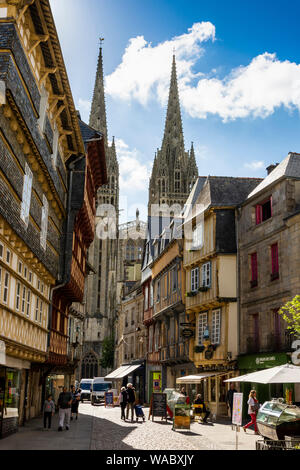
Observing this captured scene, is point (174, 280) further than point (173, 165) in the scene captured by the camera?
No

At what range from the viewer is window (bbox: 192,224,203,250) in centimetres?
2891

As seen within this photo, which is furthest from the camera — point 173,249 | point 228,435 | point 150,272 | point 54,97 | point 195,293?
point 150,272

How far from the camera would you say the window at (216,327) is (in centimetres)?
2673

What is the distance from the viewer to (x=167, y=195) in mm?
112000

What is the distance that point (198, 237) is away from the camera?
2941cm

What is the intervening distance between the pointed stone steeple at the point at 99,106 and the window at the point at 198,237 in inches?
3380

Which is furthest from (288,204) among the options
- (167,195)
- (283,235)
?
(167,195)

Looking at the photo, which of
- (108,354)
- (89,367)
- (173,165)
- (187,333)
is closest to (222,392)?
(187,333)

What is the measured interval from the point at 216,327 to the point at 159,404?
16.2 feet

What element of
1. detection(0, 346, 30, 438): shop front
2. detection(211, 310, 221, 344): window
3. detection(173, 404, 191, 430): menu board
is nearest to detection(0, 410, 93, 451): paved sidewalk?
detection(0, 346, 30, 438): shop front

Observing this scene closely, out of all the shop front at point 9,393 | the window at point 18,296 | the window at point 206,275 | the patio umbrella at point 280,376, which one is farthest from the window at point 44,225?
the window at point 206,275

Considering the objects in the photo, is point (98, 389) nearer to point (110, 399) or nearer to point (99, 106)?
point (110, 399)
